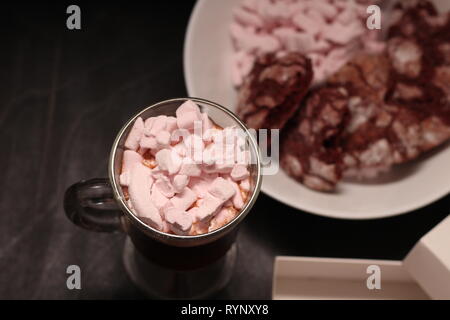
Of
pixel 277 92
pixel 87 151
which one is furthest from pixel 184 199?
pixel 87 151

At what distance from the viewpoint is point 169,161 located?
51 centimetres

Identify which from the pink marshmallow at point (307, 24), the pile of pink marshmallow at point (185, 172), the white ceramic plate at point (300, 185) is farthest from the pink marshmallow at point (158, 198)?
the pink marshmallow at point (307, 24)

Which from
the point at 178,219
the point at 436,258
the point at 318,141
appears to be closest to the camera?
the point at 178,219

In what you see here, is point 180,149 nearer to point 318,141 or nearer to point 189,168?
point 189,168

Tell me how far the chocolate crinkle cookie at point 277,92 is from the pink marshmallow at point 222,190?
7.8 inches

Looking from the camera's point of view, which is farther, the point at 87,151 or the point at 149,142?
the point at 87,151

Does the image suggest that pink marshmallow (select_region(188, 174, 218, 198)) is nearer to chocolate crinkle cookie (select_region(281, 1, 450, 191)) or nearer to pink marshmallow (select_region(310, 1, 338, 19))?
chocolate crinkle cookie (select_region(281, 1, 450, 191))

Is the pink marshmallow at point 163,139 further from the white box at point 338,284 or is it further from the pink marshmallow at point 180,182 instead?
the white box at point 338,284

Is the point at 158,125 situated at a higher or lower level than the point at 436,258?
higher

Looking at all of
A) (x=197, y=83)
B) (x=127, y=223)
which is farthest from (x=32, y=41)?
(x=127, y=223)

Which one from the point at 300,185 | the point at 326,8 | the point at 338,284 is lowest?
the point at 338,284

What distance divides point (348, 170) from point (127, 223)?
0.99 feet

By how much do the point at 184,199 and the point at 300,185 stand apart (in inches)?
10.1

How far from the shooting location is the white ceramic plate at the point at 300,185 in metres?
0.71
